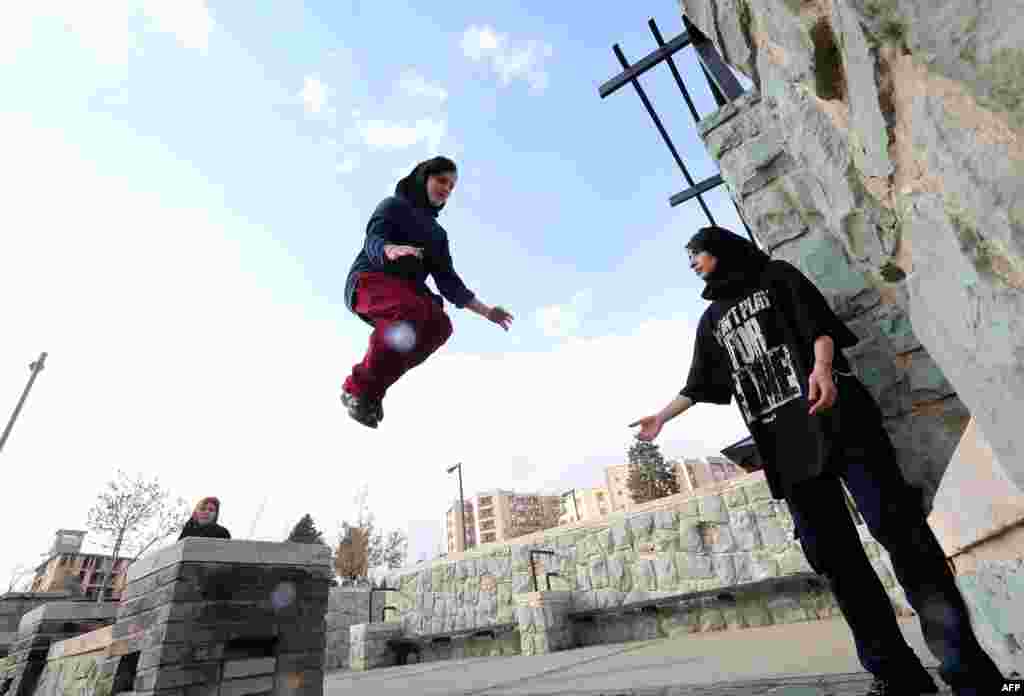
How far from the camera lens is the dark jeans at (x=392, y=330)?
6.53 ft

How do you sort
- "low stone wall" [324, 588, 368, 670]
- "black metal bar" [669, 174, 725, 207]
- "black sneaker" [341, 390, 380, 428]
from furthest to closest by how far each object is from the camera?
"low stone wall" [324, 588, 368, 670] → "black metal bar" [669, 174, 725, 207] → "black sneaker" [341, 390, 380, 428]

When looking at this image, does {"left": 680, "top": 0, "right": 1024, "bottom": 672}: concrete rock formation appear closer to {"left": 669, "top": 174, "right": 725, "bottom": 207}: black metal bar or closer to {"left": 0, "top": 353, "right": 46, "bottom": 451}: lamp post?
{"left": 669, "top": 174, "right": 725, "bottom": 207}: black metal bar

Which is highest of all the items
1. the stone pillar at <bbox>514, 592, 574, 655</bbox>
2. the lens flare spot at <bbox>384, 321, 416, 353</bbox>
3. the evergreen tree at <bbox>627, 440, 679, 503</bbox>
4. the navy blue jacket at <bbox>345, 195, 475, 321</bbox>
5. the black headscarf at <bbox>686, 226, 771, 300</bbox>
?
the evergreen tree at <bbox>627, 440, 679, 503</bbox>

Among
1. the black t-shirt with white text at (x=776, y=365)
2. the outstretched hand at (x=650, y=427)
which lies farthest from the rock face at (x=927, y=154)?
the outstretched hand at (x=650, y=427)

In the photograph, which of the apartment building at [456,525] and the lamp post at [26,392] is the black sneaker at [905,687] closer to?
the lamp post at [26,392]

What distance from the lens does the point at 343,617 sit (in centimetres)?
995

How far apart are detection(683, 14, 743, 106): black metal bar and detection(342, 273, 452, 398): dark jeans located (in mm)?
2309

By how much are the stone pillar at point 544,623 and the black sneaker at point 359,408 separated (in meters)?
5.07

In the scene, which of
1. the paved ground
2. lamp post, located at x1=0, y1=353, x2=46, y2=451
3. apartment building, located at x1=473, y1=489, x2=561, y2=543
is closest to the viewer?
the paved ground

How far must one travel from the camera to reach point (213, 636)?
303 centimetres

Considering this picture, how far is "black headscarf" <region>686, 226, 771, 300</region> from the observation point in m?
2.00

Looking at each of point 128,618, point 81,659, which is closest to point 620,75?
point 128,618

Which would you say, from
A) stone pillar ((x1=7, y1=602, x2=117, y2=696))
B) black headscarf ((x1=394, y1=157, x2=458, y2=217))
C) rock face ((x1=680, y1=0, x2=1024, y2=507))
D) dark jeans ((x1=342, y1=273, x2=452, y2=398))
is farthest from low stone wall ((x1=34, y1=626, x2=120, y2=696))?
rock face ((x1=680, y1=0, x2=1024, y2=507))

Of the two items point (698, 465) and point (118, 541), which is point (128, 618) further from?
point (698, 465)
